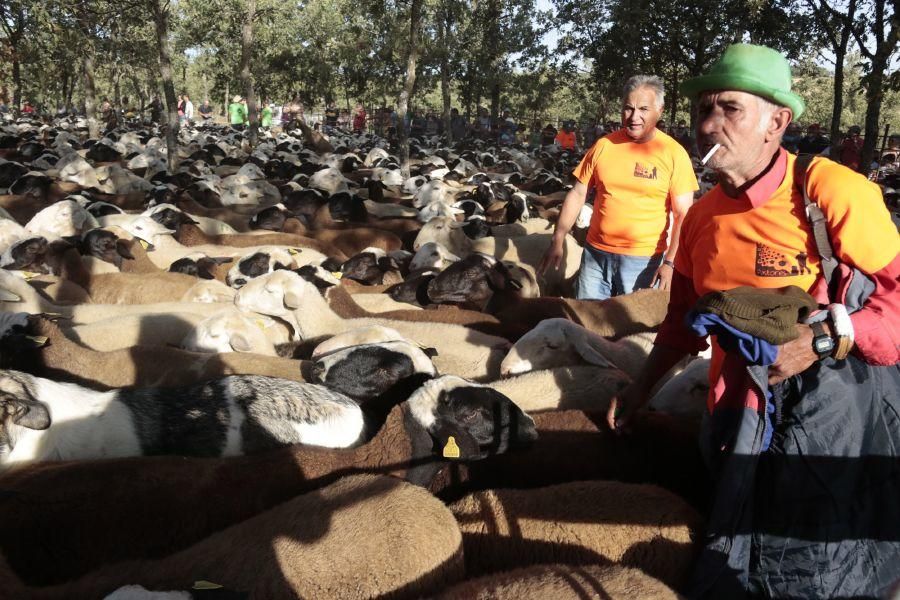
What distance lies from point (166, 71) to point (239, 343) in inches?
459

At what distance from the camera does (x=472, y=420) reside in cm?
340

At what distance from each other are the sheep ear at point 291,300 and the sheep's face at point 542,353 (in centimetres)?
190

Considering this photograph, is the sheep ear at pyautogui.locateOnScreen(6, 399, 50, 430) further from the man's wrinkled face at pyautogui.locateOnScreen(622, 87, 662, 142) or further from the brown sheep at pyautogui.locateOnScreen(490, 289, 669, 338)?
the man's wrinkled face at pyautogui.locateOnScreen(622, 87, 662, 142)

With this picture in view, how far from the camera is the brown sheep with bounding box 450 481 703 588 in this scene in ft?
8.67

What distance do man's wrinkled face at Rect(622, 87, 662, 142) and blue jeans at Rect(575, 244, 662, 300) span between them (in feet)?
2.94

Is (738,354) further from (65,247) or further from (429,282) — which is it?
(65,247)

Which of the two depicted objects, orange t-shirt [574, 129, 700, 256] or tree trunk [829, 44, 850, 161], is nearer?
orange t-shirt [574, 129, 700, 256]

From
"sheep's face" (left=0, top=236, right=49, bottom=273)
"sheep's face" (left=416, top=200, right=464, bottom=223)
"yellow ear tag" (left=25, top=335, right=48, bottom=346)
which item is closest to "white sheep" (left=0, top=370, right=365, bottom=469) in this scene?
"yellow ear tag" (left=25, top=335, right=48, bottom=346)

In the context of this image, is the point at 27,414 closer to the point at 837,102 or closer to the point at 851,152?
the point at 851,152

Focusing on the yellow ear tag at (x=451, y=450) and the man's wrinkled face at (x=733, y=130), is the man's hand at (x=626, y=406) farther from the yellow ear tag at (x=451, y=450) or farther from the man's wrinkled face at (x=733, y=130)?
the man's wrinkled face at (x=733, y=130)

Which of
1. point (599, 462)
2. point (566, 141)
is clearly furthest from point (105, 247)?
point (566, 141)

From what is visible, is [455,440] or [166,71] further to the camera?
[166,71]

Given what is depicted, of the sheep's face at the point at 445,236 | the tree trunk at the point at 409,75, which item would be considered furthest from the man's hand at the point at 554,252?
the tree trunk at the point at 409,75

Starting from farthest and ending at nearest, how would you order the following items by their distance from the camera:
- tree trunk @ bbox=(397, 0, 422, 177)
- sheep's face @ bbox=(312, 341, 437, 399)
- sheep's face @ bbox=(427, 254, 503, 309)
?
tree trunk @ bbox=(397, 0, 422, 177)
sheep's face @ bbox=(427, 254, 503, 309)
sheep's face @ bbox=(312, 341, 437, 399)
